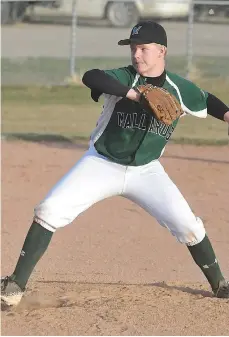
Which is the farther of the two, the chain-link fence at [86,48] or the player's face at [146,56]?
the chain-link fence at [86,48]

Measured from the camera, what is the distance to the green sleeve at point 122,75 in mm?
5168

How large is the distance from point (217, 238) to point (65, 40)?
15.2m

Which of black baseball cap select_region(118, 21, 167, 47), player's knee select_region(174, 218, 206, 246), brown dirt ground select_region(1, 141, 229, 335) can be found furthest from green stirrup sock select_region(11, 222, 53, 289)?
black baseball cap select_region(118, 21, 167, 47)

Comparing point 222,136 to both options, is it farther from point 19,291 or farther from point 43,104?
point 19,291

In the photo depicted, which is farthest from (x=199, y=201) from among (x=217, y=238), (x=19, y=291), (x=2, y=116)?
(x=2, y=116)

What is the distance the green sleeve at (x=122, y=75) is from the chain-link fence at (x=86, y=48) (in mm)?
11559

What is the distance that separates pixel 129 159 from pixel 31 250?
81cm

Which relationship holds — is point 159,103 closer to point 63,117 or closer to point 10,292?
point 10,292

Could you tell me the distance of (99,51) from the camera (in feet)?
67.5

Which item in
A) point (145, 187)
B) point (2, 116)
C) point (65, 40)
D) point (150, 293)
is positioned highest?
point (145, 187)

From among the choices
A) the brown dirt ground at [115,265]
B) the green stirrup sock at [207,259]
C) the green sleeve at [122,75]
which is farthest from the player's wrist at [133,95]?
the brown dirt ground at [115,265]

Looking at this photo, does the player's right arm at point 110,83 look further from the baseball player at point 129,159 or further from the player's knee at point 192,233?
the player's knee at point 192,233

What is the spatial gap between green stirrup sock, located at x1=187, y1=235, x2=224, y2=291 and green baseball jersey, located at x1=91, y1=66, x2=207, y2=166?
26.1 inches

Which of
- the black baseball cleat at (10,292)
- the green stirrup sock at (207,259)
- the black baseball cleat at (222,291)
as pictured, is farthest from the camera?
the black baseball cleat at (222,291)
